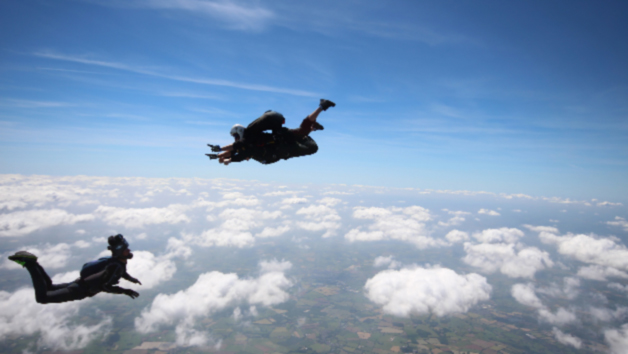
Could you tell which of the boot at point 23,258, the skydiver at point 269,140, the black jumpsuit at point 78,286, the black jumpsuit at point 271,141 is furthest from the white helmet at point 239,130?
the boot at point 23,258

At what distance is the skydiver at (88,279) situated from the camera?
6008mm

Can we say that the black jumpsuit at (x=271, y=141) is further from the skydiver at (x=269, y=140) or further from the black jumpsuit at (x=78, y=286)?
the black jumpsuit at (x=78, y=286)

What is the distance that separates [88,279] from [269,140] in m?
6.11

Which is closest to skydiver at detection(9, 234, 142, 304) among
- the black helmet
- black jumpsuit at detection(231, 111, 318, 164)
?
the black helmet

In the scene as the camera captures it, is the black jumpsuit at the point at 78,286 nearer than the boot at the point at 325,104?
Yes

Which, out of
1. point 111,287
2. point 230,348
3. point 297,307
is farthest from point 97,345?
point 111,287

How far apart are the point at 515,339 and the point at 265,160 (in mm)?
218649

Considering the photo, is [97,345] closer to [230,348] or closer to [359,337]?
[230,348]

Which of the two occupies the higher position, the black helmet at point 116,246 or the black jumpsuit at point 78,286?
the black helmet at point 116,246

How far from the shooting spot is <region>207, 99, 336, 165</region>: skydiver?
6762 millimetres

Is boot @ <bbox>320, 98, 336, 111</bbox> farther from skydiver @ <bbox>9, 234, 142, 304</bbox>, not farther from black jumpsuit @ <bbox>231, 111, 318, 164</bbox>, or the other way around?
skydiver @ <bbox>9, 234, 142, 304</bbox>

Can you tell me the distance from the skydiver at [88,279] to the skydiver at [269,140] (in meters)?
3.61

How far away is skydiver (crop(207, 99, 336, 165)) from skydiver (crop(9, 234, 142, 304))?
3.61 meters

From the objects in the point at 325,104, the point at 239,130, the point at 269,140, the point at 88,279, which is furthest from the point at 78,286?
the point at 325,104
